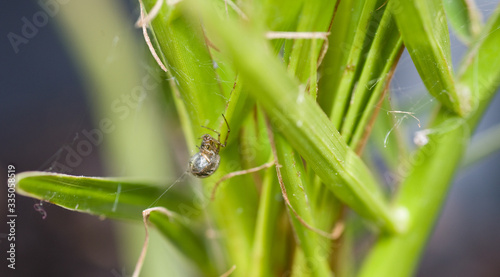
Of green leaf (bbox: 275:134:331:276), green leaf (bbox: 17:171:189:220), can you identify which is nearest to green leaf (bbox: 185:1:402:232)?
green leaf (bbox: 275:134:331:276)

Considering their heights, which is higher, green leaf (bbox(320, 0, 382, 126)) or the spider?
green leaf (bbox(320, 0, 382, 126))

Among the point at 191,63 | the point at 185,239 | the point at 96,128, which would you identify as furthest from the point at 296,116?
the point at 96,128

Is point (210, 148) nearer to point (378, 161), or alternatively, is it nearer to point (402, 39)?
point (402, 39)

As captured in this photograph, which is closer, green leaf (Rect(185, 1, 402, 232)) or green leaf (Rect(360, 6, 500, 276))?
green leaf (Rect(185, 1, 402, 232))

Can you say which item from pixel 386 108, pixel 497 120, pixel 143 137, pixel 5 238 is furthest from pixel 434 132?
pixel 497 120

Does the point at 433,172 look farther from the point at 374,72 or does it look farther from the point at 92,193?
the point at 92,193

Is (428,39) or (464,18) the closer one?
(428,39)

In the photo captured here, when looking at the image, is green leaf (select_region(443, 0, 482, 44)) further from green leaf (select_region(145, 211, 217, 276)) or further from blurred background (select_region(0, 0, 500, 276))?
green leaf (select_region(145, 211, 217, 276))
